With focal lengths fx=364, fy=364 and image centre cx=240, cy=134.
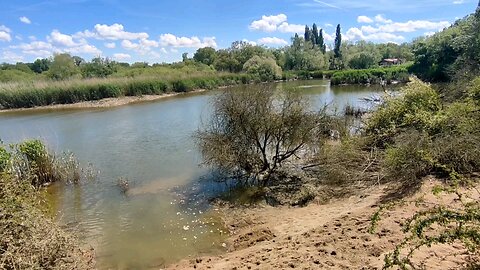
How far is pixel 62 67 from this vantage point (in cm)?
5812

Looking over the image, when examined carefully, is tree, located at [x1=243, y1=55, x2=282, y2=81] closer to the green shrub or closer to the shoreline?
the shoreline

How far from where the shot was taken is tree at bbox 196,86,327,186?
483 inches

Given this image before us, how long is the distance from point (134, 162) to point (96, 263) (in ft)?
26.9

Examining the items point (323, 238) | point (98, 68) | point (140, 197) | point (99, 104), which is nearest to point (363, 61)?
point (98, 68)

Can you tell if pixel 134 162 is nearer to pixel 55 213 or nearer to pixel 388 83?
pixel 55 213

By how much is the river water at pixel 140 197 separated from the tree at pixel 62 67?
35.3 meters

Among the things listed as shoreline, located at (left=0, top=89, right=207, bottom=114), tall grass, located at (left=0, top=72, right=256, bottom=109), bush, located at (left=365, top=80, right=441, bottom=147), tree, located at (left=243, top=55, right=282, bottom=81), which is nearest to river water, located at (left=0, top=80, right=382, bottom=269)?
bush, located at (left=365, top=80, right=441, bottom=147)

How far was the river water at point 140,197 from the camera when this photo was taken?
8.77m

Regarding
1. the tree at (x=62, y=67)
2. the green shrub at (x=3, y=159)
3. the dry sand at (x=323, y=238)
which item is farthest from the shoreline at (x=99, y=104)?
the dry sand at (x=323, y=238)

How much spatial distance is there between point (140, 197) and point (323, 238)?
7.06 metres

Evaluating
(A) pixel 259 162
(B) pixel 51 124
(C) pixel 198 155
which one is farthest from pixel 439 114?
(B) pixel 51 124

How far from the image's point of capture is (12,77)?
165ft

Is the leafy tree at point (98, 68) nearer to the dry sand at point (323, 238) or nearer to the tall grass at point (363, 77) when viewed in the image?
the tall grass at point (363, 77)

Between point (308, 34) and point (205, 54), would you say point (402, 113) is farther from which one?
point (308, 34)
